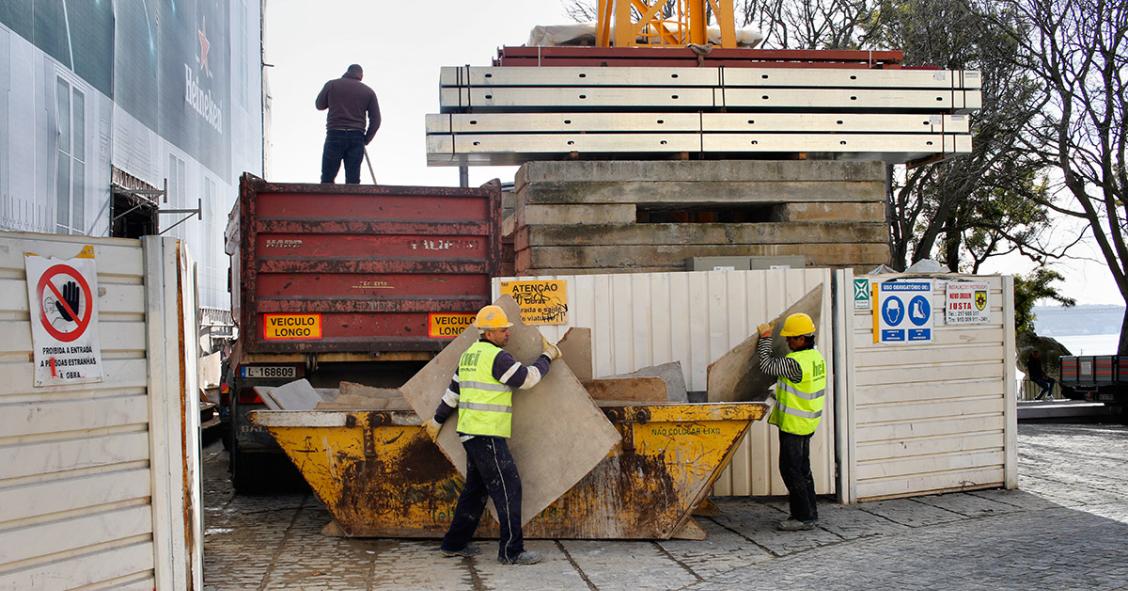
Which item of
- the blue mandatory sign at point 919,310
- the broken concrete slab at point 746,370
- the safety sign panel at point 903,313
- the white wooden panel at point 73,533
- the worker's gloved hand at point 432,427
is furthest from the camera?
the blue mandatory sign at point 919,310

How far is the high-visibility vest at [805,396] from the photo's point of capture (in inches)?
306

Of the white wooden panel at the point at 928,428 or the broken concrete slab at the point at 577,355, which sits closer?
the broken concrete slab at the point at 577,355

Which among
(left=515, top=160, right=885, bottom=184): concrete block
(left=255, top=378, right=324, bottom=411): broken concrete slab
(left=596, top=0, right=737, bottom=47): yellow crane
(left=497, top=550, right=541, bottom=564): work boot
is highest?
(left=596, top=0, right=737, bottom=47): yellow crane

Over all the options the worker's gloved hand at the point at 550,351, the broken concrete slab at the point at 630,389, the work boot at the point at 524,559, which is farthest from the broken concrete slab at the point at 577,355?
the work boot at the point at 524,559

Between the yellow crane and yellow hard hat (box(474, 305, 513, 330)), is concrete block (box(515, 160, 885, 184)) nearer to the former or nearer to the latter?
the yellow crane

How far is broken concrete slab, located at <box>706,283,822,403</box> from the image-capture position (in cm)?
790

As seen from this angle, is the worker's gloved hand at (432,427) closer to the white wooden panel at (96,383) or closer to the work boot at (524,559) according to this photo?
the work boot at (524,559)

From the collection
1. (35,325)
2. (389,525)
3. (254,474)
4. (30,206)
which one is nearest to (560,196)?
(254,474)

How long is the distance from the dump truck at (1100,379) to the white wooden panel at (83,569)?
19.5m

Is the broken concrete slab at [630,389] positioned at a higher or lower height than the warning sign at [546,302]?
lower

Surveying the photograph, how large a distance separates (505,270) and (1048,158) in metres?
14.8

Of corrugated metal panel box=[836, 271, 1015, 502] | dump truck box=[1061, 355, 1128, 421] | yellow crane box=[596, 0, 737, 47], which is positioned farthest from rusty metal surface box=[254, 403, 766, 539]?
dump truck box=[1061, 355, 1128, 421]

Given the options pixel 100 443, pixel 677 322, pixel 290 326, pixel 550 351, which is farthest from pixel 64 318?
pixel 677 322

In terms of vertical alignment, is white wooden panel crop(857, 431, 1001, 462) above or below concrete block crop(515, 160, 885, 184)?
below
